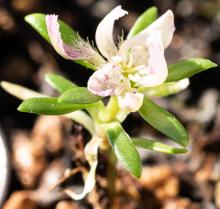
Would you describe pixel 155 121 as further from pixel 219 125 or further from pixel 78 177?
pixel 219 125

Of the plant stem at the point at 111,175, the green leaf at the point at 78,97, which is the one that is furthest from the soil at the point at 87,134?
the green leaf at the point at 78,97

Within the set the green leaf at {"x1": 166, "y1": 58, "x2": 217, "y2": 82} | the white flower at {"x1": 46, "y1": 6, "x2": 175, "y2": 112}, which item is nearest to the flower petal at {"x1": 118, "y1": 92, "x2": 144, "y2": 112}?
the white flower at {"x1": 46, "y1": 6, "x2": 175, "y2": 112}

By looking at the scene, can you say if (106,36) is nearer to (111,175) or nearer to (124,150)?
(124,150)

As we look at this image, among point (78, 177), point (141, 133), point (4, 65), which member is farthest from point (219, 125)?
point (4, 65)

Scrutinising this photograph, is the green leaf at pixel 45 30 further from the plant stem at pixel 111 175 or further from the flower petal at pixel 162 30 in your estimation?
the plant stem at pixel 111 175

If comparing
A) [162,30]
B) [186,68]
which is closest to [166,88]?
[186,68]
